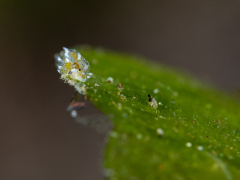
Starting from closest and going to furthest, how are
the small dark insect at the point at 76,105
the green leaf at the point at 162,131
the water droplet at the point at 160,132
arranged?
the green leaf at the point at 162,131, the water droplet at the point at 160,132, the small dark insect at the point at 76,105

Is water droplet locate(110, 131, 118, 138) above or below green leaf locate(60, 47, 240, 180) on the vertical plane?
below

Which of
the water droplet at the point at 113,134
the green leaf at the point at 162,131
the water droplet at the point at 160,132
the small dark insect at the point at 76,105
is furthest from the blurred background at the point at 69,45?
the water droplet at the point at 113,134

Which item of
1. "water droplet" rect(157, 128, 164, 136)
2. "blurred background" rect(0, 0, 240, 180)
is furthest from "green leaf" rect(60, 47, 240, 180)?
"blurred background" rect(0, 0, 240, 180)

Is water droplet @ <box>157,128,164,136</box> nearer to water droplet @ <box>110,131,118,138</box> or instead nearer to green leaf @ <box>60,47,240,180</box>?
green leaf @ <box>60,47,240,180</box>

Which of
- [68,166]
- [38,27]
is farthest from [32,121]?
[38,27]

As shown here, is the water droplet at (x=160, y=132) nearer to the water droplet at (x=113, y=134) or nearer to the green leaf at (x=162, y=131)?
the green leaf at (x=162, y=131)

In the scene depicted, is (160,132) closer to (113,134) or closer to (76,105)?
(113,134)

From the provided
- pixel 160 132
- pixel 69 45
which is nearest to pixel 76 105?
pixel 160 132
